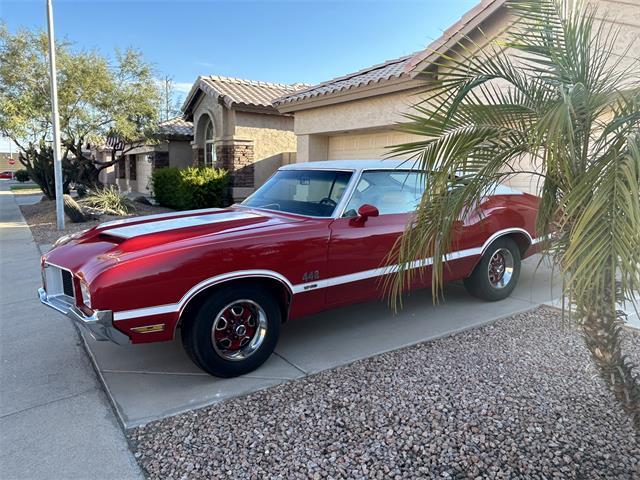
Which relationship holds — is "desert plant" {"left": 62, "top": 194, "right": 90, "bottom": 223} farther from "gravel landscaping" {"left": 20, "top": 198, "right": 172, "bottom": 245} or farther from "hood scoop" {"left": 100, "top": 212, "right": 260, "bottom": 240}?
"hood scoop" {"left": 100, "top": 212, "right": 260, "bottom": 240}

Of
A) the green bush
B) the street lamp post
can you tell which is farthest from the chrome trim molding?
the green bush

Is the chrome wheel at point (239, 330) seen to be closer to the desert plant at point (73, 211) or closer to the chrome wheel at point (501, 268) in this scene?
the chrome wheel at point (501, 268)

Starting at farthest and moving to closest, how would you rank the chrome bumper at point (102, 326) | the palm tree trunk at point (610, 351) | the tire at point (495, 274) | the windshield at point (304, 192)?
the tire at point (495, 274)
the windshield at point (304, 192)
the chrome bumper at point (102, 326)
the palm tree trunk at point (610, 351)

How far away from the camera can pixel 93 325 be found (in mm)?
3170

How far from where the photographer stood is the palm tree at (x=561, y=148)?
2029mm

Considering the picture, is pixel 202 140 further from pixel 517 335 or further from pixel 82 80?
pixel 517 335

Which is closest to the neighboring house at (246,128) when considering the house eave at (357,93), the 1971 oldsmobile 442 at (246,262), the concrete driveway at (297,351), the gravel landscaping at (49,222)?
the house eave at (357,93)

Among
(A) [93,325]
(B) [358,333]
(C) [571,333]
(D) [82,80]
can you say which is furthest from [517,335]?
(D) [82,80]

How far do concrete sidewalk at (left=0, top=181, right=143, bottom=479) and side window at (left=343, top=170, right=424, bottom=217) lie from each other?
8.68 feet

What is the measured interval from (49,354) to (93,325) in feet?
5.10

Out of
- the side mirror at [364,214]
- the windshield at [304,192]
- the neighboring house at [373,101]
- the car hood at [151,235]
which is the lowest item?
the car hood at [151,235]

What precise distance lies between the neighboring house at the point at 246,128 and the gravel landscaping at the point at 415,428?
11.9 meters

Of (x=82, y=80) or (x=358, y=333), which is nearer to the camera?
(x=358, y=333)

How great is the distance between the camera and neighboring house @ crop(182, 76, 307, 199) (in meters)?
14.8
